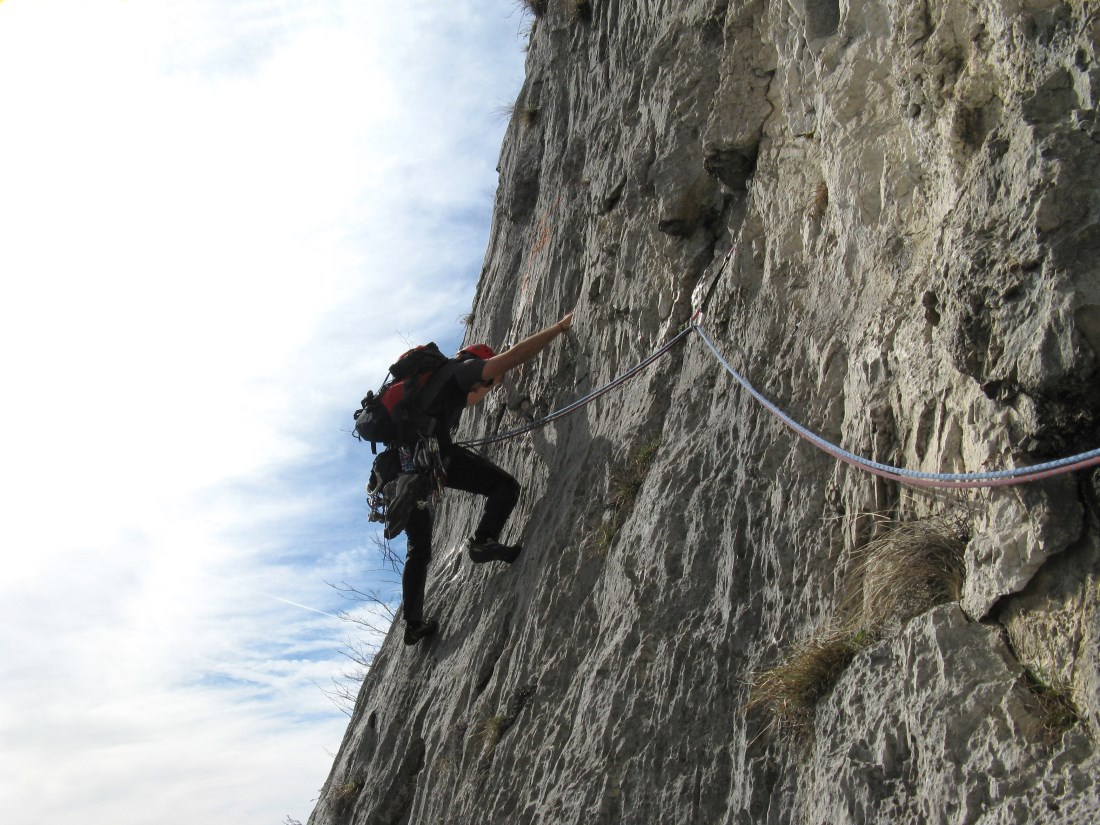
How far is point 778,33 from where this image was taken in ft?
19.0

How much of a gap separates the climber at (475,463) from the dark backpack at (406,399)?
7cm

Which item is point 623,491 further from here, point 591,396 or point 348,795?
point 348,795

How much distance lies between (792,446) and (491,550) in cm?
321

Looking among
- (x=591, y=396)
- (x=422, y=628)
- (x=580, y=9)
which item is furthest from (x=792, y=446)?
(x=580, y=9)

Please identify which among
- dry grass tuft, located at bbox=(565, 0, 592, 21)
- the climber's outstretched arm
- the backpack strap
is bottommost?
the backpack strap

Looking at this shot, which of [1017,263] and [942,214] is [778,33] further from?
[1017,263]

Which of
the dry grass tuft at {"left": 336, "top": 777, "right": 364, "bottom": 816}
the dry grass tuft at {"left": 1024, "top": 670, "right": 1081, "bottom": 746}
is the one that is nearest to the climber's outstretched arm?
the dry grass tuft at {"left": 336, "top": 777, "right": 364, "bottom": 816}

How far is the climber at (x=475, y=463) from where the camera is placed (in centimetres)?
748

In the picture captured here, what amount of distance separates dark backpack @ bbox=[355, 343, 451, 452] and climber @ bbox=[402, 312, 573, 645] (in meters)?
0.07

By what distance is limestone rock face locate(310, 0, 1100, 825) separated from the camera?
120 inches

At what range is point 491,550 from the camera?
737cm

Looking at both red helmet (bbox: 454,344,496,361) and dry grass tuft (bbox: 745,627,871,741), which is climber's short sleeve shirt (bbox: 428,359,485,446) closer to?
red helmet (bbox: 454,344,496,361)

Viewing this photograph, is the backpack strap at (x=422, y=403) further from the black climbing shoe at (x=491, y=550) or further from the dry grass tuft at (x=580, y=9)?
the dry grass tuft at (x=580, y=9)

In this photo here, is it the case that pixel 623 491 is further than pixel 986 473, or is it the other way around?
pixel 623 491
